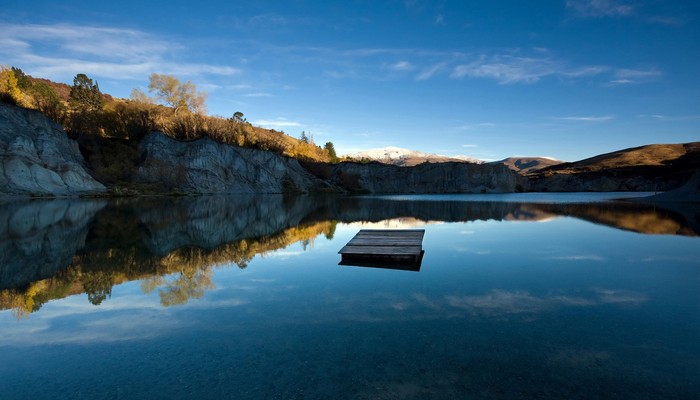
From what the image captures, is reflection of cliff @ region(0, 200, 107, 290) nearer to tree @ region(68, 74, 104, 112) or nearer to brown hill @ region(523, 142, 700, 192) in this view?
tree @ region(68, 74, 104, 112)

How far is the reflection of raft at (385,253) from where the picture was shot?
13.1 meters

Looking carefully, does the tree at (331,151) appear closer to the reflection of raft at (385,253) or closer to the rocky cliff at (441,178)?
the rocky cliff at (441,178)

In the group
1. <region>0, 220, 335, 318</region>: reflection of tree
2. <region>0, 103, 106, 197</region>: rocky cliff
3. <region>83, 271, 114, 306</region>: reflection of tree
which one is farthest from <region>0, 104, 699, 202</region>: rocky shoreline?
<region>83, 271, 114, 306</region>: reflection of tree

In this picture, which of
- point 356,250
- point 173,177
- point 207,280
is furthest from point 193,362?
point 173,177

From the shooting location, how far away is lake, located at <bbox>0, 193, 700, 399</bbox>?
196 inches

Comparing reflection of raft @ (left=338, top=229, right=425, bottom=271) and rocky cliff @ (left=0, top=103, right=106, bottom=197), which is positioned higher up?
rocky cliff @ (left=0, top=103, right=106, bottom=197)

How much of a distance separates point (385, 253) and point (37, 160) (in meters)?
52.9

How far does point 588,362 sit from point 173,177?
225 ft

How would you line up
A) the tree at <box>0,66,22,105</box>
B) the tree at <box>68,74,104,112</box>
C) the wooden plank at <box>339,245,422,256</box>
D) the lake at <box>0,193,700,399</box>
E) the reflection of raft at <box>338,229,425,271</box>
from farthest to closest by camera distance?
1. the tree at <box>68,74,104,112</box>
2. the tree at <box>0,66,22,105</box>
3. the wooden plank at <box>339,245,422,256</box>
4. the reflection of raft at <box>338,229,425,271</box>
5. the lake at <box>0,193,700,399</box>

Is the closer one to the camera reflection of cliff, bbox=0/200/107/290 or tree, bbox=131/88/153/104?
reflection of cliff, bbox=0/200/107/290

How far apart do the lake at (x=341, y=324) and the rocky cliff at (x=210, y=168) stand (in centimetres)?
5178

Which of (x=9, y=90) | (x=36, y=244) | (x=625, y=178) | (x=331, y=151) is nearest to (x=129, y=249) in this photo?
(x=36, y=244)

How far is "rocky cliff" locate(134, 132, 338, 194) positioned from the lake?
51.8 metres

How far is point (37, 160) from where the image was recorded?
45.6m
